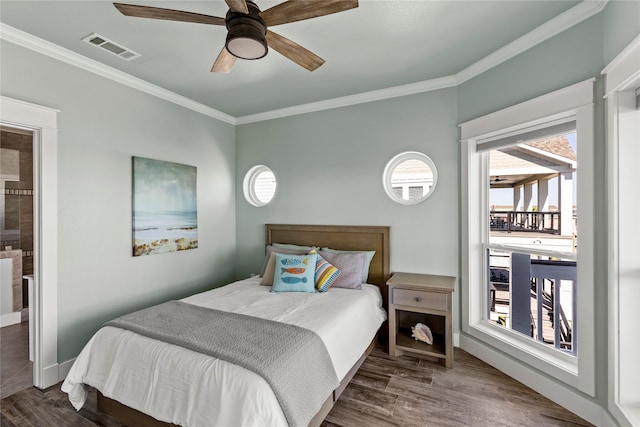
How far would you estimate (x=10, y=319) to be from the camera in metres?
3.86

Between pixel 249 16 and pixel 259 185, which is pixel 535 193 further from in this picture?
pixel 259 185

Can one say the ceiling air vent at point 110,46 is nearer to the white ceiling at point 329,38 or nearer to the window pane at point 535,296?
the white ceiling at point 329,38

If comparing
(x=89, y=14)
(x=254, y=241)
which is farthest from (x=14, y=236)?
(x=89, y=14)

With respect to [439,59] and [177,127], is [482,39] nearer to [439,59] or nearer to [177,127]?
[439,59]

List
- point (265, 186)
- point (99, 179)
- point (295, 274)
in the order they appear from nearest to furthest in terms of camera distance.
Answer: point (99, 179), point (295, 274), point (265, 186)

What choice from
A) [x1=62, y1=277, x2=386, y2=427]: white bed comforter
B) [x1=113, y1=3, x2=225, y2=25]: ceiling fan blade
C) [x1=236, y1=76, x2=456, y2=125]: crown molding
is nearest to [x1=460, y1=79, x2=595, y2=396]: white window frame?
[x1=236, y1=76, x2=456, y2=125]: crown molding

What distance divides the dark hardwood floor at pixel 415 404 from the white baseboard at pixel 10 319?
88.3 inches

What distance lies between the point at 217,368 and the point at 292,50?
1992 mm

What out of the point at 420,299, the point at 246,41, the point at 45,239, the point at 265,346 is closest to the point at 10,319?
the point at 45,239

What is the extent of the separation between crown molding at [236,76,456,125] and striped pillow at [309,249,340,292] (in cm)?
193

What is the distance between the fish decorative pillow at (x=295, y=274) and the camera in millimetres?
2932

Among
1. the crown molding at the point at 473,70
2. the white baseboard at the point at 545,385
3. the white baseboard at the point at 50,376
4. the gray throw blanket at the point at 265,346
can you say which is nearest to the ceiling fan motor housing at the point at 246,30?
the gray throw blanket at the point at 265,346

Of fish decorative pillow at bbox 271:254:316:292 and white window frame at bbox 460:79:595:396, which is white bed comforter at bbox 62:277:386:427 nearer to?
fish decorative pillow at bbox 271:254:316:292

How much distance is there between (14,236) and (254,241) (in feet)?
11.3
